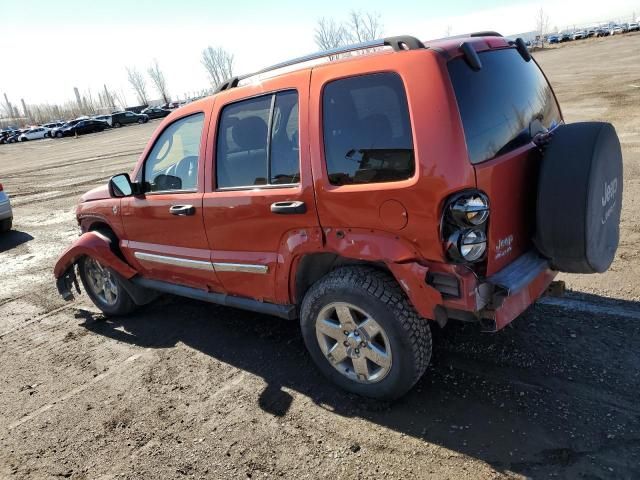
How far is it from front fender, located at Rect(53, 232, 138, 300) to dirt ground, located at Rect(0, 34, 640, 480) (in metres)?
0.52

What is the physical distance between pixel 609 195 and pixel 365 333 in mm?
1613

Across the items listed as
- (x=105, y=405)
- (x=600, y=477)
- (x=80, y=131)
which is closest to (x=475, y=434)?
(x=600, y=477)

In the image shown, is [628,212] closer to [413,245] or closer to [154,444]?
[413,245]

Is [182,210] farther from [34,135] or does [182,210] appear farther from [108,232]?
[34,135]

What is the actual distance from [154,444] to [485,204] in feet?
7.82

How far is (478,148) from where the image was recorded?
2557 mm

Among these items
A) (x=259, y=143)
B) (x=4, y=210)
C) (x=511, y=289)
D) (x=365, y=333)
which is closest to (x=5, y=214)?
(x=4, y=210)

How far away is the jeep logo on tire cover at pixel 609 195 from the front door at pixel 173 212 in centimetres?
260

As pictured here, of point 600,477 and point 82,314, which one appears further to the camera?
point 82,314

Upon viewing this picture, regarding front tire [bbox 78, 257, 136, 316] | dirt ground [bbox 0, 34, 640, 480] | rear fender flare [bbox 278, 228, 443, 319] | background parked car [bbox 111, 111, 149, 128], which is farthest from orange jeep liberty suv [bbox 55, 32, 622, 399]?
background parked car [bbox 111, 111, 149, 128]

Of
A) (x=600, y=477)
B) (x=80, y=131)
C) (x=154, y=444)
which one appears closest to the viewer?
(x=600, y=477)

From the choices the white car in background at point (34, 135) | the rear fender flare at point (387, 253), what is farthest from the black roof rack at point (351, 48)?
the white car in background at point (34, 135)

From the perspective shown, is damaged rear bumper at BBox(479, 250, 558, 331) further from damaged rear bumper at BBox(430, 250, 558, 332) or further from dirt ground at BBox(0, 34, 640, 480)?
dirt ground at BBox(0, 34, 640, 480)

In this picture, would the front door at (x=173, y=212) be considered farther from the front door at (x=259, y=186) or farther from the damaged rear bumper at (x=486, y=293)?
the damaged rear bumper at (x=486, y=293)
